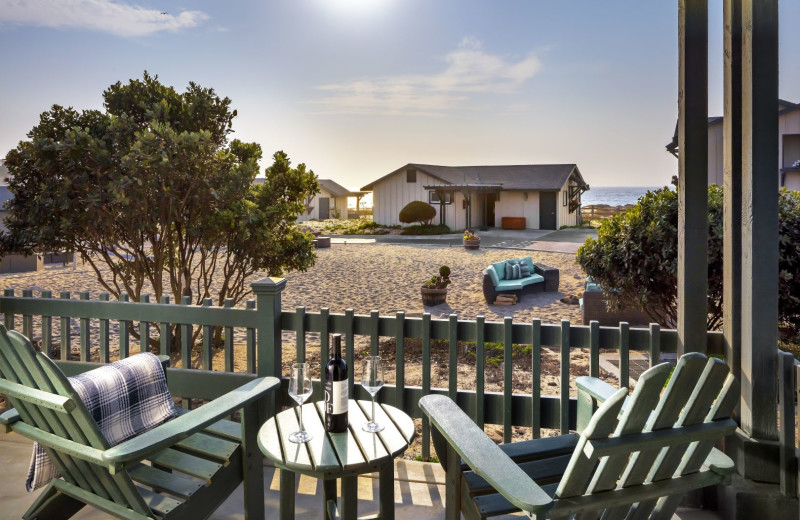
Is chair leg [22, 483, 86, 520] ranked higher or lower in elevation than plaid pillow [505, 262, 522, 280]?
lower

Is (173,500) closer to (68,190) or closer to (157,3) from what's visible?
(68,190)

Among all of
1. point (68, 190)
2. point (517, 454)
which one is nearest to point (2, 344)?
point (517, 454)

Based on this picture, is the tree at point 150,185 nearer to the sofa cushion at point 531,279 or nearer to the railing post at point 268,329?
the railing post at point 268,329

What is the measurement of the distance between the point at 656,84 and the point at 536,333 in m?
58.8

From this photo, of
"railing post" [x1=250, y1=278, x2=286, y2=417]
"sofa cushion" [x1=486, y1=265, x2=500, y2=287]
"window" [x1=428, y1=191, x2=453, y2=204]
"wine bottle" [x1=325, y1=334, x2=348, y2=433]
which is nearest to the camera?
"wine bottle" [x1=325, y1=334, x2=348, y2=433]

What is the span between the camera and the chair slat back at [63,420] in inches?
73.0

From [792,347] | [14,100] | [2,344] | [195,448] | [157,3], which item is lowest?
[792,347]

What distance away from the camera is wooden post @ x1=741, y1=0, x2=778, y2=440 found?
246 cm

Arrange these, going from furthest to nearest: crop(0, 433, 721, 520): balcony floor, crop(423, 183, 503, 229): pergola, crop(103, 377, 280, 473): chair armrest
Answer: crop(423, 183, 503, 229): pergola < crop(0, 433, 721, 520): balcony floor < crop(103, 377, 280, 473): chair armrest

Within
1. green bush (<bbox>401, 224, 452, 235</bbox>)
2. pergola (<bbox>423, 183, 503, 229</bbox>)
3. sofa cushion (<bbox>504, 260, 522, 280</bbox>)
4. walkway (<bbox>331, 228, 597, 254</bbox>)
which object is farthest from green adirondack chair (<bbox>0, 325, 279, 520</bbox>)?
pergola (<bbox>423, 183, 503, 229</bbox>)

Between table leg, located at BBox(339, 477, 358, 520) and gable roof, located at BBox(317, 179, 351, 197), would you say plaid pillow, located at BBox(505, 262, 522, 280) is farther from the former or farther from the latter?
gable roof, located at BBox(317, 179, 351, 197)

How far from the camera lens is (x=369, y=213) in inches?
2184

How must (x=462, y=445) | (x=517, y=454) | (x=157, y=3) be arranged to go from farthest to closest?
(x=157, y=3), (x=517, y=454), (x=462, y=445)

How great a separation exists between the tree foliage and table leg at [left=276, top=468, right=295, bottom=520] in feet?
16.2
